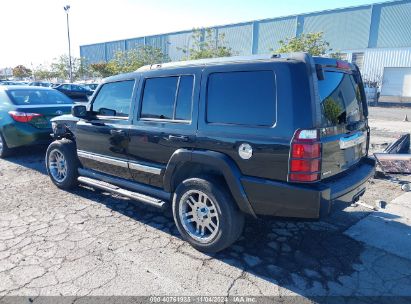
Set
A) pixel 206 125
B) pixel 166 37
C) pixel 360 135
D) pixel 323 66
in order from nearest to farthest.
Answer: pixel 323 66 < pixel 206 125 < pixel 360 135 < pixel 166 37

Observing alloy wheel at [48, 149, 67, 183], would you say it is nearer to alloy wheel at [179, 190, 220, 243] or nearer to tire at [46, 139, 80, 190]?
tire at [46, 139, 80, 190]

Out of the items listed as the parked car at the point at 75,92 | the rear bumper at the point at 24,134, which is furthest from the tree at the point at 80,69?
the rear bumper at the point at 24,134

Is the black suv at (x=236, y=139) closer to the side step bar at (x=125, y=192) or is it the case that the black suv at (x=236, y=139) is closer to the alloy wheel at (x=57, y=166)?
the side step bar at (x=125, y=192)

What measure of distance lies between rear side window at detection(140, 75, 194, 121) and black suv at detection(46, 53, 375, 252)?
1 cm

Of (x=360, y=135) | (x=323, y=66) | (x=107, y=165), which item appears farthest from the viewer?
(x=107, y=165)

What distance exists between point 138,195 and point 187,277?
4.35ft

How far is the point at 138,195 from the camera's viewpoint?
387 cm

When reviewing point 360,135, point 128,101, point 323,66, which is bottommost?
point 360,135

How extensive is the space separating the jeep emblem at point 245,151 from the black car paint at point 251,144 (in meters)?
0.04

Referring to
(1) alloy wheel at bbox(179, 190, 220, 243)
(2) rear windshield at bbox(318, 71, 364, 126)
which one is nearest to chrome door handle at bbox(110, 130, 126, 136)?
(1) alloy wheel at bbox(179, 190, 220, 243)

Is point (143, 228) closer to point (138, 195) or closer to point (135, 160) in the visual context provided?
point (138, 195)

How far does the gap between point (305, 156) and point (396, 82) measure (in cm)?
3762

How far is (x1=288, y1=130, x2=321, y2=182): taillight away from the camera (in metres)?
2.58

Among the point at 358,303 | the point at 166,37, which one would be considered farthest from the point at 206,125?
the point at 166,37
